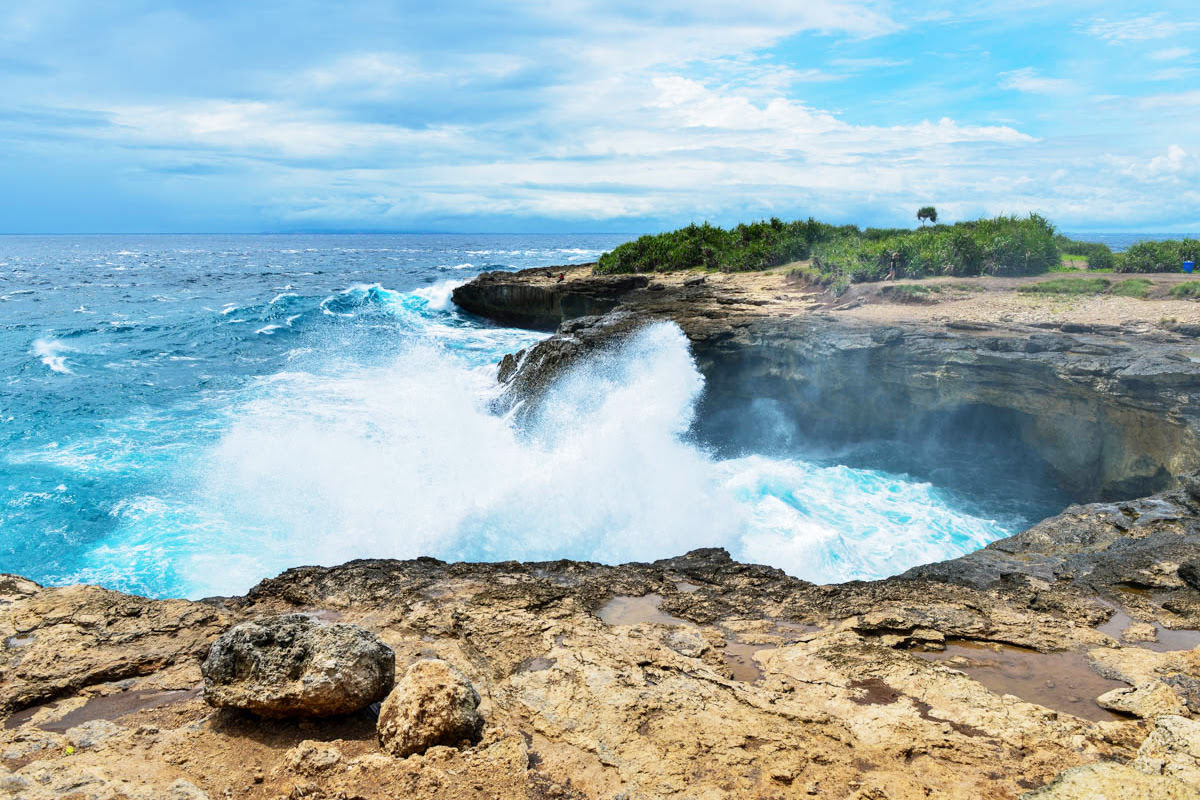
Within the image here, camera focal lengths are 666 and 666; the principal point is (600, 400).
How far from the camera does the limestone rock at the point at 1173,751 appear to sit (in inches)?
110

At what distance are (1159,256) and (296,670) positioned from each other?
22819 millimetres

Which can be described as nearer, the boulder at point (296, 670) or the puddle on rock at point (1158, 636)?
the boulder at point (296, 670)

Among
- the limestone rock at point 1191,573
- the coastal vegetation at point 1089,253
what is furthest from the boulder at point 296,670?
the coastal vegetation at point 1089,253

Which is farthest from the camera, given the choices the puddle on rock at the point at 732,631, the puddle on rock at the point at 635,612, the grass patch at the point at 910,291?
the grass patch at the point at 910,291

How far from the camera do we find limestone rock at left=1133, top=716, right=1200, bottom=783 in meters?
2.79

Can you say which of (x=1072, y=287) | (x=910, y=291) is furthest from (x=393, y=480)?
(x=1072, y=287)

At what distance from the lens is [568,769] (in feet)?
11.3

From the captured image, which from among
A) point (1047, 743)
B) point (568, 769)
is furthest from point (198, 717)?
point (1047, 743)

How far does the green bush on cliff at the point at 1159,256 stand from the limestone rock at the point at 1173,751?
20.1 m

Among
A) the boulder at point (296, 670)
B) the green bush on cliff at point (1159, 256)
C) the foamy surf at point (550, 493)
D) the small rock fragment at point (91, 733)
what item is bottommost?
the foamy surf at point (550, 493)

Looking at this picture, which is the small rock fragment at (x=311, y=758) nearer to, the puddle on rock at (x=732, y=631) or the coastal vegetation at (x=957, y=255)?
the puddle on rock at (x=732, y=631)

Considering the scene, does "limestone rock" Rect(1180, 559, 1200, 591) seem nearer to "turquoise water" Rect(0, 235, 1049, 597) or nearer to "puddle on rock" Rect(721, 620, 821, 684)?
"puddle on rock" Rect(721, 620, 821, 684)

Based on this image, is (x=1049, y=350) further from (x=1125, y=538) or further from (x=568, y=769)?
(x=568, y=769)

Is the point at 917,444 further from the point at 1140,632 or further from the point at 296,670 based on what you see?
the point at 296,670
